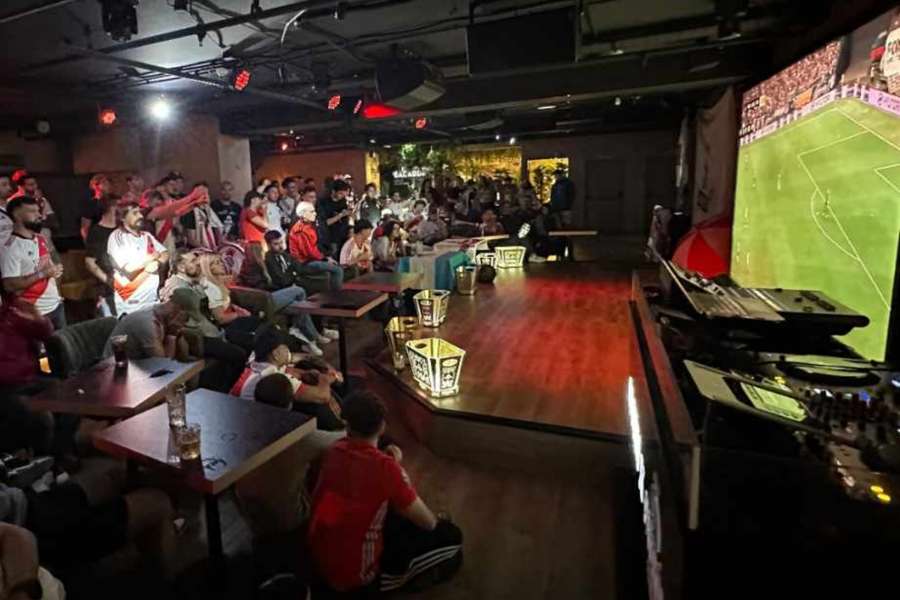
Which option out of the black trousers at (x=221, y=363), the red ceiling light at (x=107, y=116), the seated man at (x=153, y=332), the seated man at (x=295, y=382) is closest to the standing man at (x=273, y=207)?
the red ceiling light at (x=107, y=116)

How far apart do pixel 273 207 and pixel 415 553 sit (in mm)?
6318

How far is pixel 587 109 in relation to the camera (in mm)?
10273

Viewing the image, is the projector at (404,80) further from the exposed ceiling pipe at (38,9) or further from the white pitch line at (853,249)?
the white pitch line at (853,249)

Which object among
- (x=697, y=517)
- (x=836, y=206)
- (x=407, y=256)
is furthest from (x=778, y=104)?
(x=407, y=256)

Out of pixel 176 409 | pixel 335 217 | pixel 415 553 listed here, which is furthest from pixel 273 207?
pixel 415 553

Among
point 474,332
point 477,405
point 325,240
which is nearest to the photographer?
point 477,405

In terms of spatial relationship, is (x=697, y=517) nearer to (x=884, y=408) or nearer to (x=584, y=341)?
(x=884, y=408)

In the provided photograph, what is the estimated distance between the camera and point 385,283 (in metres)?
5.11

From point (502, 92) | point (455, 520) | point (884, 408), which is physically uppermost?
point (502, 92)

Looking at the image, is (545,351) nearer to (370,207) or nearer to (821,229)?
(821,229)

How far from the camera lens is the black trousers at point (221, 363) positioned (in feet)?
13.3

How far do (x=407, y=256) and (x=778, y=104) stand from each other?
14.5ft

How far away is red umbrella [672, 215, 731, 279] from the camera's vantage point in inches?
201

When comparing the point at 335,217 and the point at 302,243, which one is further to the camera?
the point at 335,217
